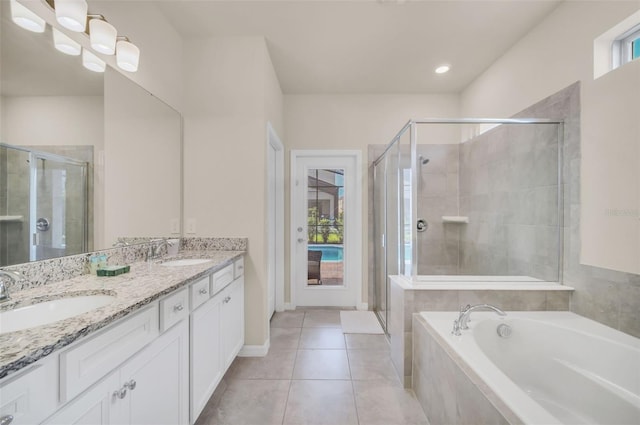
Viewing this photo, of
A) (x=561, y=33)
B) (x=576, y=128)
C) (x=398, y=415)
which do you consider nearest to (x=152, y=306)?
(x=398, y=415)

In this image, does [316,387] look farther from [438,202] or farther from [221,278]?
[438,202]

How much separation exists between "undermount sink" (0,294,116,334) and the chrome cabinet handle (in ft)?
1.08

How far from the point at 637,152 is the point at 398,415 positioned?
77.1 inches

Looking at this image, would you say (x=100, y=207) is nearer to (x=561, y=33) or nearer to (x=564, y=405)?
(x=564, y=405)

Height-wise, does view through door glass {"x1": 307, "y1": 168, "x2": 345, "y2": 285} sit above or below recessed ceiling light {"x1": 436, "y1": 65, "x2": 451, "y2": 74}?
below

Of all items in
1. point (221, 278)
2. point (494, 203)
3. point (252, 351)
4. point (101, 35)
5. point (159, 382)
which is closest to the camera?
point (159, 382)

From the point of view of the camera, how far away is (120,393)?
886 millimetres

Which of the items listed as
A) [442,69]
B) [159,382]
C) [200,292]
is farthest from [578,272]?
[159,382]

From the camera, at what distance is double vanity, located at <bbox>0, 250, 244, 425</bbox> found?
64 centimetres

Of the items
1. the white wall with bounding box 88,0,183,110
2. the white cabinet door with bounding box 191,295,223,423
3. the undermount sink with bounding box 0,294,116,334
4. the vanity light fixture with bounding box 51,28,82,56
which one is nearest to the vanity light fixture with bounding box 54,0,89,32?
the vanity light fixture with bounding box 51,28,82,56

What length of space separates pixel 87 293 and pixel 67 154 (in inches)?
27.4

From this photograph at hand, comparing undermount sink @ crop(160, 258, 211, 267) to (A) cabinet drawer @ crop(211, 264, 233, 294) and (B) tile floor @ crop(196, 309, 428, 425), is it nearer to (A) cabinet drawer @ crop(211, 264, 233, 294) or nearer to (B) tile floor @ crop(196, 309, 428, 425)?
(A) cabinet drawer @ crop(211, 264, 233, 294)

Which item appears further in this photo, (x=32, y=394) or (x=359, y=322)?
(x=359, y=322)

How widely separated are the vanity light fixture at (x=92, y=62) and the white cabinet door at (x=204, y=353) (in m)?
1.43
